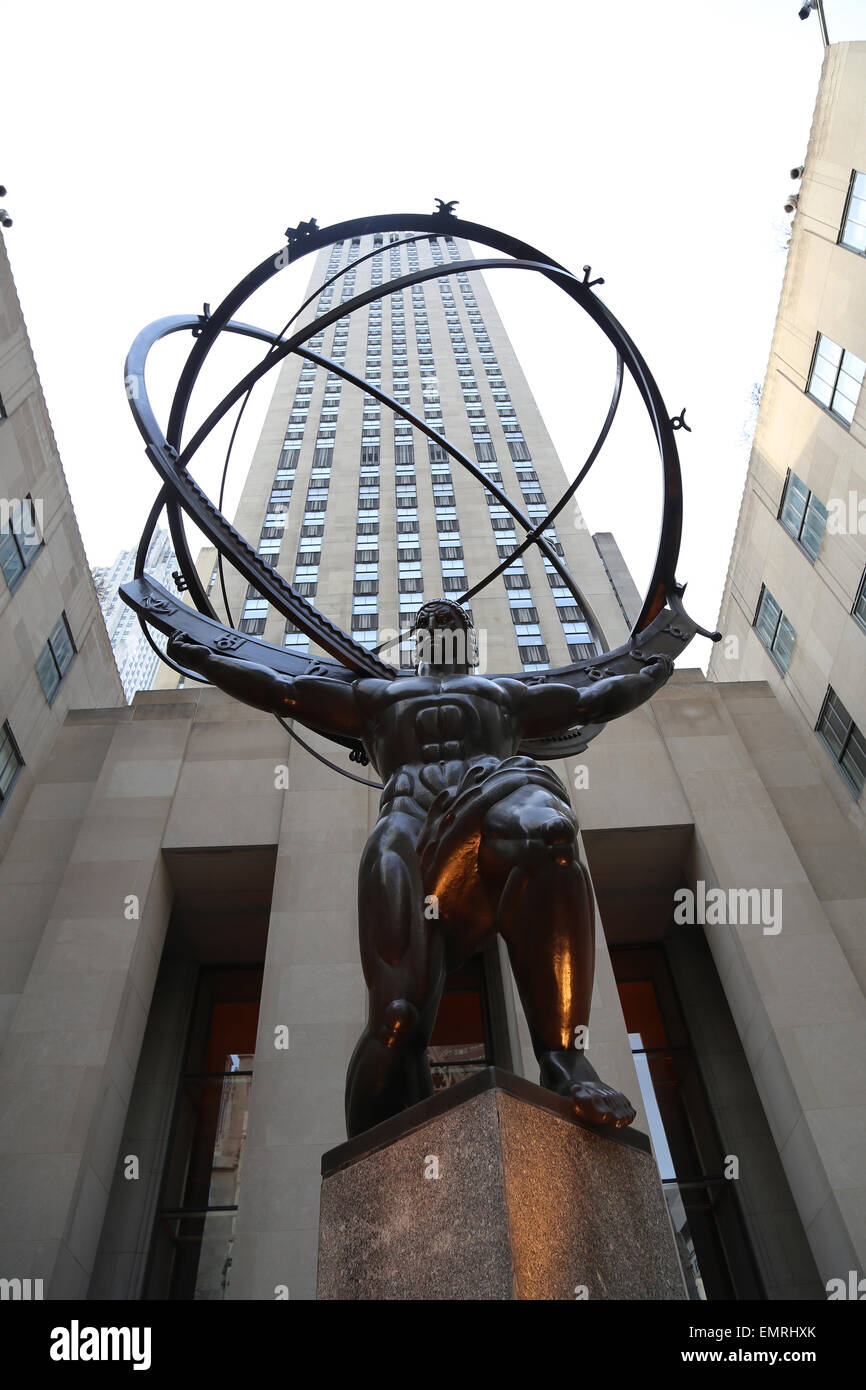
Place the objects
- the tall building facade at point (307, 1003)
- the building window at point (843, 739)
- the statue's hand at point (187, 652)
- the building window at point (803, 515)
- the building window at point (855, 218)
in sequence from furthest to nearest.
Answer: the building window at point (803, 515) < the building window at point (855, 218) < the building window at point (843, 739) < the tall building facade at point (307, 1003) < the statue's hand at point (187, 652)

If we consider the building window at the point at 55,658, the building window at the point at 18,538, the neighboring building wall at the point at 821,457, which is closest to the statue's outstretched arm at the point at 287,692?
the neighboring building wall at the point at 821,457

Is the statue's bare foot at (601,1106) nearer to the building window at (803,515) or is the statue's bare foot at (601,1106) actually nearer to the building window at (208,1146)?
the building window at (208,1146)

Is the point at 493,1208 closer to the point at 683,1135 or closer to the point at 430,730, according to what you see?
the point at 430,730

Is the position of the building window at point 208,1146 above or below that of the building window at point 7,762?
below

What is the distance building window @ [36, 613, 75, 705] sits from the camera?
16.7 meters

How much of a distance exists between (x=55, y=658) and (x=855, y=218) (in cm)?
1671

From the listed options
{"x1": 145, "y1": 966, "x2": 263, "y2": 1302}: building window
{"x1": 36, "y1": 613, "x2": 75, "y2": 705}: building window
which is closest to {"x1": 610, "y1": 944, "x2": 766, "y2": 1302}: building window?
{"x1": 145, "y1": 966, "x2": 263, "y2": 1302}: building window

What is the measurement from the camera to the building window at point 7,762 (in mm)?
14844

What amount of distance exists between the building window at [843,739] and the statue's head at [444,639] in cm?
1101

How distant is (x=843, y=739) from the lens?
618 inches
